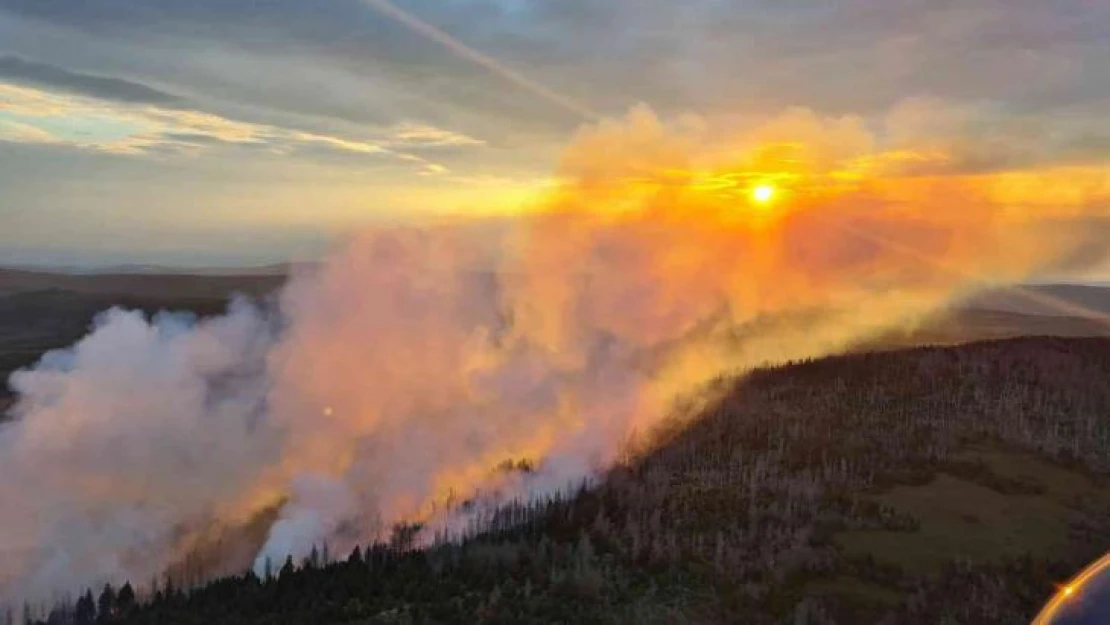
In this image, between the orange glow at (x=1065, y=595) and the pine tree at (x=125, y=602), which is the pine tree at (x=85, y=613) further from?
the orange glow at (x=1065, y=595)

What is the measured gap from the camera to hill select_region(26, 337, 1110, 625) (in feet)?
45.0

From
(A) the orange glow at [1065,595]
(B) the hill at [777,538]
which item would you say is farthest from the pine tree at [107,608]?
(A) the orange glow at [1065,595]

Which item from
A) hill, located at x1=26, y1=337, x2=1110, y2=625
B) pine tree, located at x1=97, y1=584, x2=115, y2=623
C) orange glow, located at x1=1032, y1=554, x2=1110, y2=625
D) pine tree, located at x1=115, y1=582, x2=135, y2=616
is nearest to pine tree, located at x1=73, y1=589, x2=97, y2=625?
pine tree, located at x1=97, y1=584, x2=115, y2=623

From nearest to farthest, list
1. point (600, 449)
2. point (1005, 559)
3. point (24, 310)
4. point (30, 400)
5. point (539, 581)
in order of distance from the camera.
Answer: point (539, 581)
point (1005, 559)
point (600, 449)
point (30, 400)
point (24, 310)

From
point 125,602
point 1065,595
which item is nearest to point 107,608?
point 125,602

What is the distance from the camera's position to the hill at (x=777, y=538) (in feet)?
45.0

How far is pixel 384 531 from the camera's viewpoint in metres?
22.1

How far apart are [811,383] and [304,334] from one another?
2136 centimetres

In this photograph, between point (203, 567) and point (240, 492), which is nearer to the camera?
point (203, 567)

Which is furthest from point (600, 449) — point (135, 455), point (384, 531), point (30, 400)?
point (30, 400)

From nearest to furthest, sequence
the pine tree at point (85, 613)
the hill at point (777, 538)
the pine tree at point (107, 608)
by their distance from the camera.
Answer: the hill at point (777, 538) → the pine tree at point (107, 608) → the pine tree at point (85, 613)

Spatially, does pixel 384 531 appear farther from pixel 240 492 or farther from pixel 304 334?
pixel 304 334

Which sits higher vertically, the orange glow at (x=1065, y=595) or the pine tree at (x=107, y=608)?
the orange glow at (x=1065, y=595)

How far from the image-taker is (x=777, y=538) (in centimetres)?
1694
